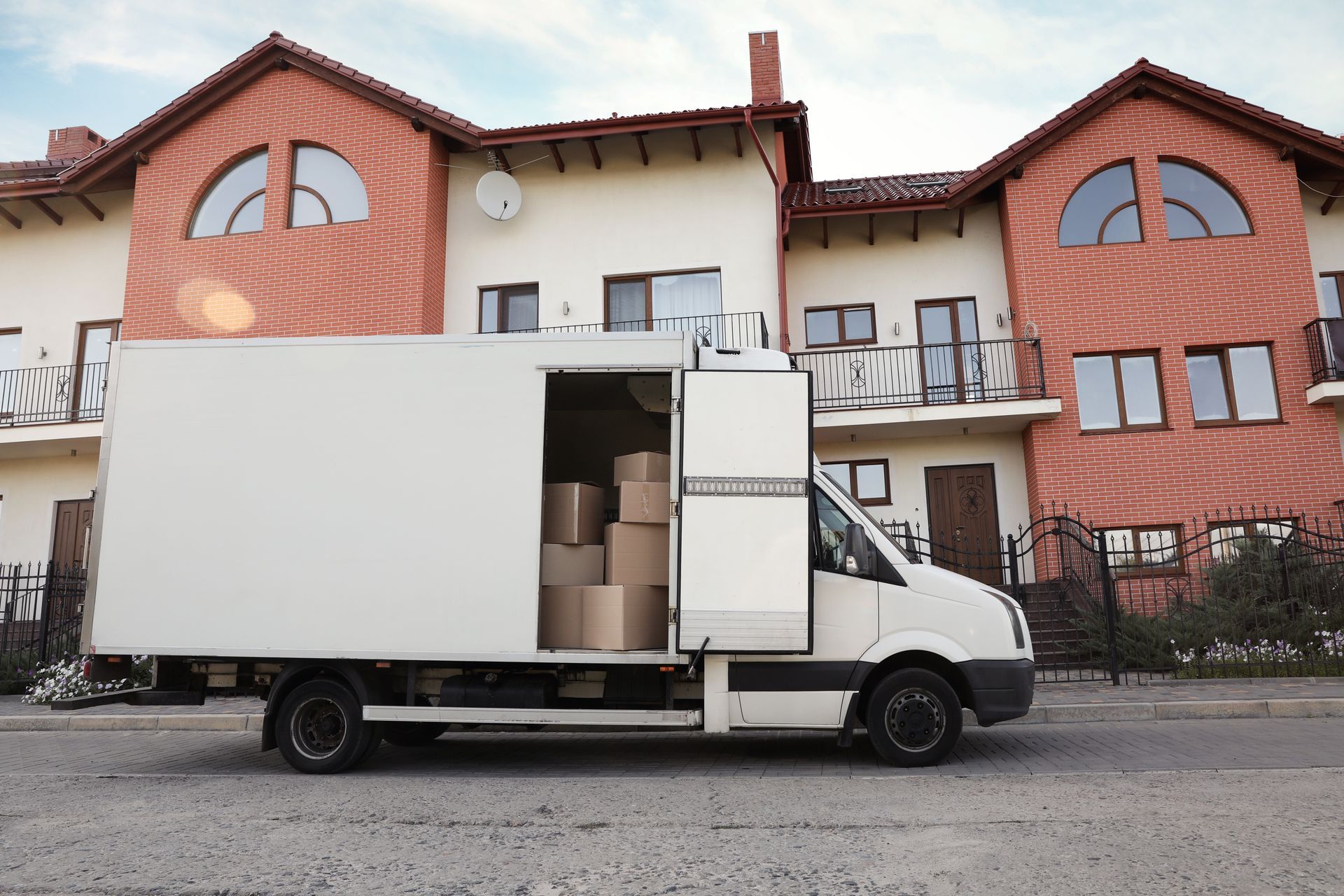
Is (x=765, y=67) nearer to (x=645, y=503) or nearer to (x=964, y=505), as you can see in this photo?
(x=964, y=505)

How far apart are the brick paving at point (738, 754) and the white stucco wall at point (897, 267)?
1023cm

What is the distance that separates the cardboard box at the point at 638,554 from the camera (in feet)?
23.0

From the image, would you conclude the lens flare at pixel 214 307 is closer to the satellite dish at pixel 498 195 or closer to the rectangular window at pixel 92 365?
the rectangular window at pixel 92 365

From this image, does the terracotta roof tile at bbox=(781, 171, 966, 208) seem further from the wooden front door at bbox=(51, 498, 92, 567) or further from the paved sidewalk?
the wooden front door at bbox=(51, 498, 92, 567)

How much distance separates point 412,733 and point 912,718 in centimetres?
433

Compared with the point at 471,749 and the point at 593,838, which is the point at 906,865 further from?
the point at 471,749

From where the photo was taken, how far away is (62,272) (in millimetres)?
19609

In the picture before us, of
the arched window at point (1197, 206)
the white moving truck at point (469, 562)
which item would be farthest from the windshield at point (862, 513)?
the arched window at point (1197, 206)

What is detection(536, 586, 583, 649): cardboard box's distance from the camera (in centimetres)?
697

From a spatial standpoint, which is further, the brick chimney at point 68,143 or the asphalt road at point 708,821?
the brick chimney at point 68,143

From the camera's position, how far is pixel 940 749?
22.5 feet

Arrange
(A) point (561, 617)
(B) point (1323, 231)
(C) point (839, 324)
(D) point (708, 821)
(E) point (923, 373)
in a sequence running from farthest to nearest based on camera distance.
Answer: (C) point (839, 324), (B) point (1323, 231), (E) point (923, 373), (A) point (561, 617), (D) point (708, 821)

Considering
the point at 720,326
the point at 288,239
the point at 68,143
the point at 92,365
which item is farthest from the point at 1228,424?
the point at 68,143

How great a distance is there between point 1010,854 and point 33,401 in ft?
66.8
